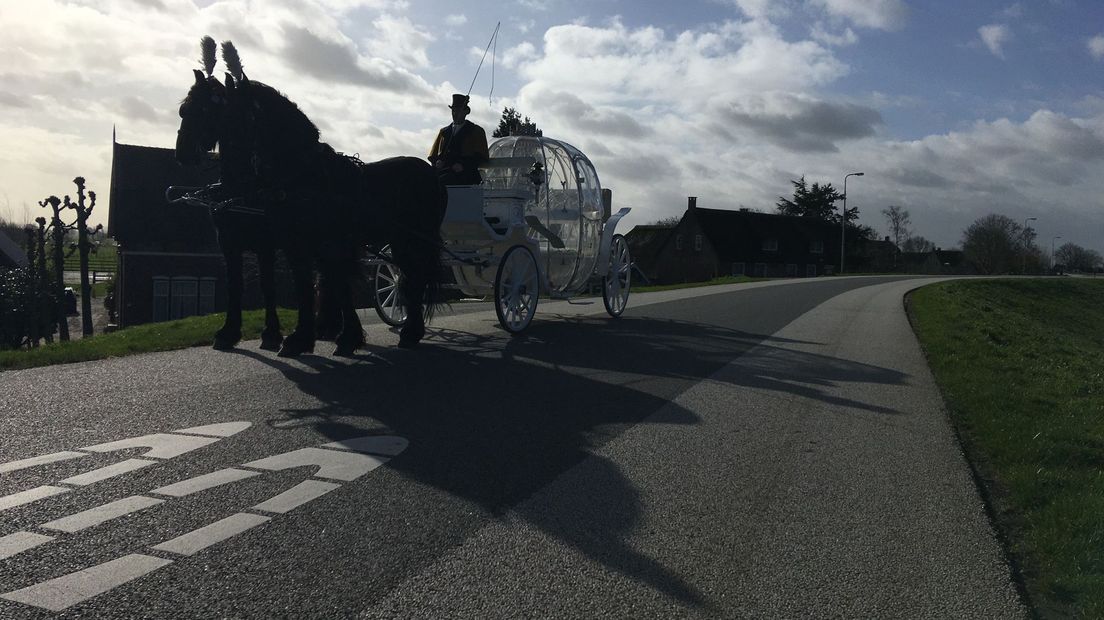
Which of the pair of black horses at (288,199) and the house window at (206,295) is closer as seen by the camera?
the pair of black horses at (288,199)

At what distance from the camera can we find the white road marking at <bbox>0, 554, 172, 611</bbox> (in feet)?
9.31

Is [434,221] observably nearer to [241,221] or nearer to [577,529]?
[241,221]

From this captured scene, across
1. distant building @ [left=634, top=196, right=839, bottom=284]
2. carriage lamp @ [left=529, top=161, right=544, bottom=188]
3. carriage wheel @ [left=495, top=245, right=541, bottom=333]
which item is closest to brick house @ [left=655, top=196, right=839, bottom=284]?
distant building @ [left=634, top=196, right=839, bottom=284]

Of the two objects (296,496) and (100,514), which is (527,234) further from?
(100,514)

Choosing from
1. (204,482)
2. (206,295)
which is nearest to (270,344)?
(204,482)

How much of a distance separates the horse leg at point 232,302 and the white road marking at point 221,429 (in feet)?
11.2

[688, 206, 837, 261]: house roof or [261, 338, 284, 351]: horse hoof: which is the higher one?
A: [688, 206, 837, 261]: house roof

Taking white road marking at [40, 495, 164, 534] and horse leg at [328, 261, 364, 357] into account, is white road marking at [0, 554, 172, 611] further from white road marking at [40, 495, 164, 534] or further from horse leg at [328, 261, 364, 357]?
horse leg at [328, 261, 364, 357]

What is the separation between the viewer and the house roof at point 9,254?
33969 millimetres

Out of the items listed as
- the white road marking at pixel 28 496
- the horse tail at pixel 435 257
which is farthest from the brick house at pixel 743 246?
the white road marking at pixel 28 496

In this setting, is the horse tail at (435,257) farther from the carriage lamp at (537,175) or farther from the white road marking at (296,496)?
the white road marking at (296,496)

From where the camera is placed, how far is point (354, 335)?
27.5ft

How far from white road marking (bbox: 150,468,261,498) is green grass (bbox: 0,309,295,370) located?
4332mm

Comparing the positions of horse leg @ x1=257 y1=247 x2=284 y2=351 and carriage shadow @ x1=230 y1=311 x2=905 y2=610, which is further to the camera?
horse leg @ x1=257 y1=247 x2=284 y2=351
